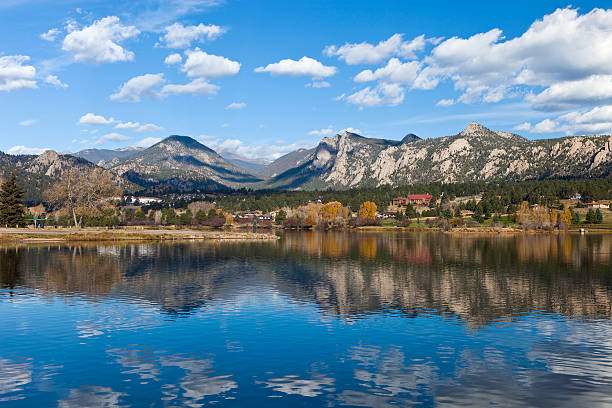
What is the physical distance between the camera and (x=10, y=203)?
504ft

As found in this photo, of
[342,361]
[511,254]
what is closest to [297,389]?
[342,361]

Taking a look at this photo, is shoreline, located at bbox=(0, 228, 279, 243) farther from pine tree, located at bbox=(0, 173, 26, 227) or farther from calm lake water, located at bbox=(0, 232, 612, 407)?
calm lake water, located at bbox=(0, 232, 612, 407)

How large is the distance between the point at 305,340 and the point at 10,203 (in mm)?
154755

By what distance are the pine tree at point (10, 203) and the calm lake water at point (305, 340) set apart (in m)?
104

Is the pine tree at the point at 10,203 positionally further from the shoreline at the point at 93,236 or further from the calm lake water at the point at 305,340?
the calm lake water at the point at 305,340

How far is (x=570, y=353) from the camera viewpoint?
97.7 ft

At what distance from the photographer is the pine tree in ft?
497

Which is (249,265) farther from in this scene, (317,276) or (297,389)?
(297,389)

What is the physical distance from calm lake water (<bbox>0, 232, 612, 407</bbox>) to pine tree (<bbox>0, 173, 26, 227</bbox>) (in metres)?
104

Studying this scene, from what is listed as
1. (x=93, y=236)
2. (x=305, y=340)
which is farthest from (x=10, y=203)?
(x=305, y=340)

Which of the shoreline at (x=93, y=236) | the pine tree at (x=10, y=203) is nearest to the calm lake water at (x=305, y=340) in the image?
the shoreline at (x=93, y=236)

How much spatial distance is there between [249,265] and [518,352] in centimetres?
5603

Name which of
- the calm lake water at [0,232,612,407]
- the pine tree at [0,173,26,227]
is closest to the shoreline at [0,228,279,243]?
the pine tree at [0,173,26,227]

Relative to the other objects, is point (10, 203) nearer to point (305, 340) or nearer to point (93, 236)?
point (93, 236)
